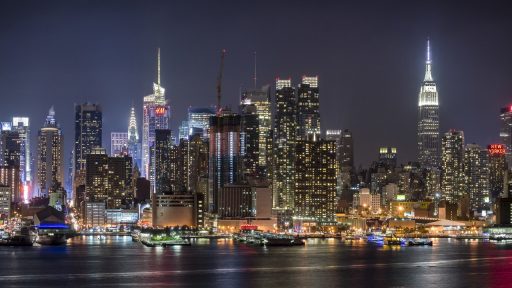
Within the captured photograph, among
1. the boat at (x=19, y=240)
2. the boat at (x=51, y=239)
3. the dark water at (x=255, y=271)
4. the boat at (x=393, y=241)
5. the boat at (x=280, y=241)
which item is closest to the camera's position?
the dark water at (x=255, y=271)

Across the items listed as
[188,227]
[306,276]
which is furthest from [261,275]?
[188,227]

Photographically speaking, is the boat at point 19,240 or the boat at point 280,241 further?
the boat at point 19,240

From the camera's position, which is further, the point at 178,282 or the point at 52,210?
the point at 52,210

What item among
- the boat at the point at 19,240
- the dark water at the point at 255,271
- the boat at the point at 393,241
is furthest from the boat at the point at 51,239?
the dark water at the point at 255,271

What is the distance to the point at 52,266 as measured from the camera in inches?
3344

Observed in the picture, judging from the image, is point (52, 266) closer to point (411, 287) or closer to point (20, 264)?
point (20, 264)

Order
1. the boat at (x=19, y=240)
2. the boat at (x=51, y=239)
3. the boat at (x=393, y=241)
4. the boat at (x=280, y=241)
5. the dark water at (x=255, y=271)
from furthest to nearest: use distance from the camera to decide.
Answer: the boat at (x=51, y=239) < the boat at (x=393, y=241) < the boat at (x=19, y=240) < the boat at (x=280, y=241) < the dark water at (x=255, y=271)

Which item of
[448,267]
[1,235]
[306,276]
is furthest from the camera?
[1,235]

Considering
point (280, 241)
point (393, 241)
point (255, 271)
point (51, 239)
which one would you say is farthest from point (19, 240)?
point (255, 271)

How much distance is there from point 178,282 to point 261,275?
8753mm

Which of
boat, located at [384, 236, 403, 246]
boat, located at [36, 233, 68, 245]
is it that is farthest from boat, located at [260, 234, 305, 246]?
boat, located at [36, 233, 68, 245]

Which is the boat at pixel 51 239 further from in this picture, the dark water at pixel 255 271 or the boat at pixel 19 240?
the dark water at pixel 255 271

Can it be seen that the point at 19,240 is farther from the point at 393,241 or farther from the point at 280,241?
the point at 393,241

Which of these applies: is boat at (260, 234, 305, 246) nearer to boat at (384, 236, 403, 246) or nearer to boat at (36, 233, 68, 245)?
boat at (384, 236, 403, 246)
